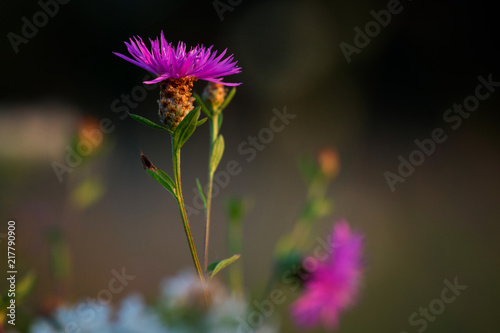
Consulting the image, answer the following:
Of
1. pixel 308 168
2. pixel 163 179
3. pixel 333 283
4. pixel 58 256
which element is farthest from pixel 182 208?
pixel 308 168

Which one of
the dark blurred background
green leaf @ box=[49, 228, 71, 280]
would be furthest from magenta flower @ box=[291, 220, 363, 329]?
the dark blurred background

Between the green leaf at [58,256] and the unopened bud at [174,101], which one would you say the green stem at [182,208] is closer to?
the unopened bud at [174,101]

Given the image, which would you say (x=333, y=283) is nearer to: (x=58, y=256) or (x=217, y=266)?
(x=217, y=266)

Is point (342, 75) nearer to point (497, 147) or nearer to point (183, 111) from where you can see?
point (497, 147)

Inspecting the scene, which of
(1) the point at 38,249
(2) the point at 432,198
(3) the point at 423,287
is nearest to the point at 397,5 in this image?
(2) the point at 432,198

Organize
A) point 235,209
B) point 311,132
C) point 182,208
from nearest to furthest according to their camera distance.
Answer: point 182,208
point 235,209
point 311,132

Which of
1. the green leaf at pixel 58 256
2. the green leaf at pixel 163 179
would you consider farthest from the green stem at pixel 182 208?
the green leaf at pixel 58 256

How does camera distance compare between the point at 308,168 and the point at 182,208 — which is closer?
the point at 182,208
